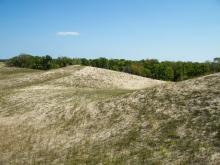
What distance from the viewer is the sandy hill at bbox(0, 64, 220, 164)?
26906 mm

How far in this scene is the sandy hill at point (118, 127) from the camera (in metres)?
26.9

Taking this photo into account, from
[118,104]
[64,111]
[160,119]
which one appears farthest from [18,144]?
[160,119]

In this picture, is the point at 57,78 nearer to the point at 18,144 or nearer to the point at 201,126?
the point at 18,144

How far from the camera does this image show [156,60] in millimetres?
181000

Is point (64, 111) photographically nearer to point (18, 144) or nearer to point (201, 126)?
point (18, 144)

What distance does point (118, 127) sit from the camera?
111 feet

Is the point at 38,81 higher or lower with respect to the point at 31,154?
higher

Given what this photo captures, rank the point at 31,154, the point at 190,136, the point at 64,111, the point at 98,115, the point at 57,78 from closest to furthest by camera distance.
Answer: the point at 190,136, the point at 31,154, the point at 98,115, the point at 64,111, the point at 57,78

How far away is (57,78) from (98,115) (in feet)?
116

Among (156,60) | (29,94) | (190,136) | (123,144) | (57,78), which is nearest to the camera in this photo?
(190,136)

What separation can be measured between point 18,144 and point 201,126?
18.2 m

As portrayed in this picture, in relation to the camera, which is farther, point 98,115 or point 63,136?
point 98,115

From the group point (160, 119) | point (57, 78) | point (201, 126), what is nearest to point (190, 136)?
point (201, 126)

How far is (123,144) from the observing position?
2972cm
